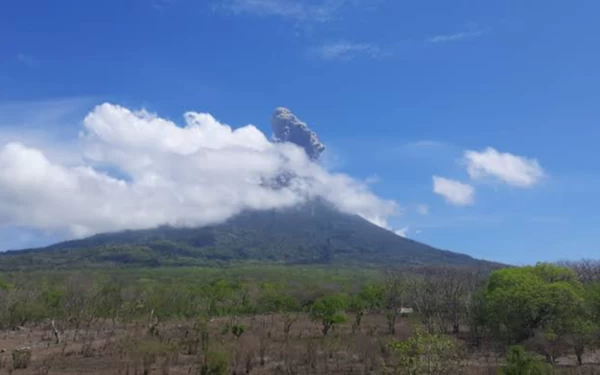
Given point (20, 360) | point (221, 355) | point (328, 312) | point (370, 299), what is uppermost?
point (370, 299)

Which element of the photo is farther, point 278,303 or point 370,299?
point 370,299

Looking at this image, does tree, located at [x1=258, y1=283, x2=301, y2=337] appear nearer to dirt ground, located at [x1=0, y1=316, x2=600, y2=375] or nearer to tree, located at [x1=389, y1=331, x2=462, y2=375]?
dirt ground, located at [x1=0, y1=316, x2=600, y2=375]

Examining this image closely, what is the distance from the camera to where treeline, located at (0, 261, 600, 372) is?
31.2 m

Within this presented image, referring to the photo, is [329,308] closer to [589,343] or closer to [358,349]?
[358,349]

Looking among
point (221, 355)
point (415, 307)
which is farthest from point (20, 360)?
point (415, 307)

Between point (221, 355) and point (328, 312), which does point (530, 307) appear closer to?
point (221, 355)

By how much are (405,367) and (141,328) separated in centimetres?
3223

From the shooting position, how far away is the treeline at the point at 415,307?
31172 millimetres

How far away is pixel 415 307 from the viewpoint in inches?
2160

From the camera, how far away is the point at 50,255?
589 ft

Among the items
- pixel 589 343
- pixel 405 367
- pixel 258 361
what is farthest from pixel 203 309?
pixel 405 367

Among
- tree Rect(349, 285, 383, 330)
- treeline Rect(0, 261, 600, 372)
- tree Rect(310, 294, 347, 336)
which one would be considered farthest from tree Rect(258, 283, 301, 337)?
tree Rect(310, 294, 347, 336)

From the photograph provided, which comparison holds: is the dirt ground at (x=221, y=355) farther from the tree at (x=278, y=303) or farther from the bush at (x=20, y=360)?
the tree at (x=278, y=303)

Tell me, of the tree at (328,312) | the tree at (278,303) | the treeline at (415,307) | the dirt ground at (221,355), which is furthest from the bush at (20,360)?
the tree at (278,303)
